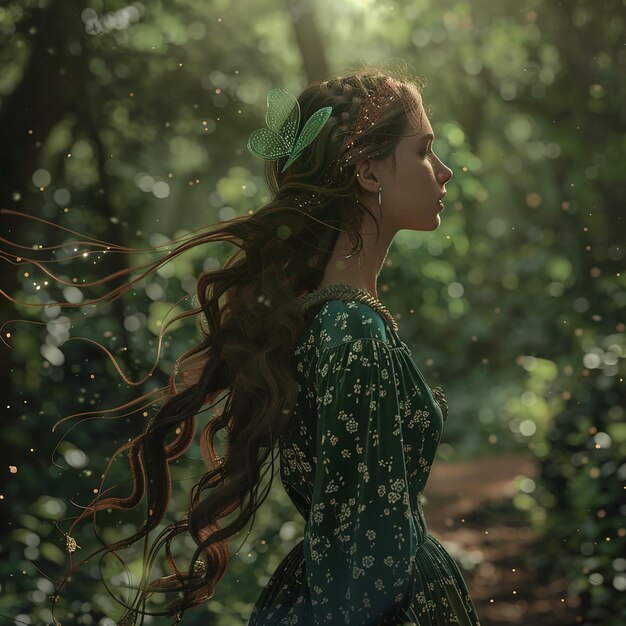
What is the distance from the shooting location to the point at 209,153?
6.45 metres

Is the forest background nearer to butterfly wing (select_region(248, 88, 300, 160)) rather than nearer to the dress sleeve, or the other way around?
butterfly wing (select_region(248, 88, 300, 160))

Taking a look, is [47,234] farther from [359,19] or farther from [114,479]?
[359,19]

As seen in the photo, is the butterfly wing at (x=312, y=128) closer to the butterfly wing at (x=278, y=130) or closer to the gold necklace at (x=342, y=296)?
the butterfly wing at (x=278, y=130)

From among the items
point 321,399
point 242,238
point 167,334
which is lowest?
point 167,334

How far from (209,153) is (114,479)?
2.33 metres

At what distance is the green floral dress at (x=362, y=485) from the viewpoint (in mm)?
1985

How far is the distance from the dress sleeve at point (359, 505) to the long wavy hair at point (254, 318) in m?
0.20

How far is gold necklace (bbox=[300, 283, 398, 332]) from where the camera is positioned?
2.24m

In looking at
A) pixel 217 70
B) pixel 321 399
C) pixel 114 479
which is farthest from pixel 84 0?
pixel 321 399

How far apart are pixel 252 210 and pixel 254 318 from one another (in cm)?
154

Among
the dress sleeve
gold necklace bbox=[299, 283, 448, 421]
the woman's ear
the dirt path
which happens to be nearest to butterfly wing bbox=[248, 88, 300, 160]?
the woman's ear

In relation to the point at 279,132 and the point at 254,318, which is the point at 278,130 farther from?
the point at 254,318

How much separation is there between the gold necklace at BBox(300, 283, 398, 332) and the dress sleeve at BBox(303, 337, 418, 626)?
192 mm

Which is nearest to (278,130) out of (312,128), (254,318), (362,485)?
(312,128)
